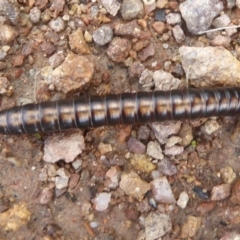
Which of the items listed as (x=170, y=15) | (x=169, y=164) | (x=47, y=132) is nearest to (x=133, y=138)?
(x=169, y=164)

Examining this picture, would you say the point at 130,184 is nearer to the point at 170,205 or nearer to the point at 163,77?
the point at 170,205

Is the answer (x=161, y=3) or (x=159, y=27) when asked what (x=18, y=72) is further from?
(x=161, y=3)

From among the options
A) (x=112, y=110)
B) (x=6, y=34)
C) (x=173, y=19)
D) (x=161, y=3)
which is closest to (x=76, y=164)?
(x=112, y=110)

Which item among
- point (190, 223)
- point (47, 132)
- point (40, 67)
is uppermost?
point (40, 67)

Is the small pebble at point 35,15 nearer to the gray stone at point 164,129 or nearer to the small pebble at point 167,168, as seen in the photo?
the gray stone at point 164,129

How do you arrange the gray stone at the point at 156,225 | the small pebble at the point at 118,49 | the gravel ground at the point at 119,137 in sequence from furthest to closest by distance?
the small pebble at the point at 118,49 < the gravel ground at the point at 119,137 < the gray stone at the point at 156,225

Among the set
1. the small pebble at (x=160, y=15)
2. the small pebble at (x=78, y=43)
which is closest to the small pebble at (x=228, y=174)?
the small pebble at (x=160, y=15)

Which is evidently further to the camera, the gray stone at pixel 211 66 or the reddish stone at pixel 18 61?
the reddish stone at pixel 18 61
